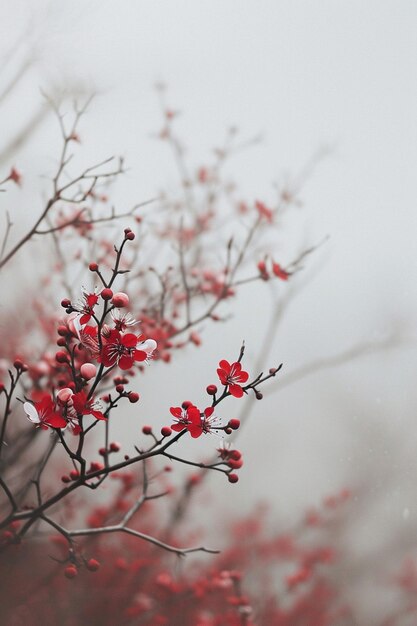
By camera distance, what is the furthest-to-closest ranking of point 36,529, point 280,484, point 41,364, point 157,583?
point 280,484 < point 157,583 < point 41,364 < point 36,529

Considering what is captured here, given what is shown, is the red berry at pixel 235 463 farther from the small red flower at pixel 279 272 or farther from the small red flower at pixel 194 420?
the small red flower at pixel 279 272

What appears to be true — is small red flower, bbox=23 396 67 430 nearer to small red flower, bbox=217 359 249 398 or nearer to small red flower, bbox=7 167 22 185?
small red flower, bbox=217 359 249 398

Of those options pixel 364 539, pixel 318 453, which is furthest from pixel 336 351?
pixel 364 539

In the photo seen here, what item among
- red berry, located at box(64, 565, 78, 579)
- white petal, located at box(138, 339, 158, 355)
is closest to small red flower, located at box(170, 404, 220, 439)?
white petal, located at box(138, 339, 158, 355)

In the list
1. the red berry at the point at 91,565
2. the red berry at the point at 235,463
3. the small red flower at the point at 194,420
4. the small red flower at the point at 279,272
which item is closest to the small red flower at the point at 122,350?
the small red flower at the point at 194,420

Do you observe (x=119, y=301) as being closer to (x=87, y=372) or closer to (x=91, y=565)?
(x=87, y=372)

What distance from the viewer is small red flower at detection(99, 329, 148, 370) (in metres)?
0.97

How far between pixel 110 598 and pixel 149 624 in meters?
0.30

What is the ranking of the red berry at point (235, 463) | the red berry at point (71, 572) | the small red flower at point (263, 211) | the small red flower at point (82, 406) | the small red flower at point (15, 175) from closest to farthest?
the small red flower at point (82, 406), the red berry at point (235, 463), the red berry at point (71, 572), the small red flower at point (15, 175), the small red flower at point (263, 211)

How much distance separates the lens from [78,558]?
1.20 metres

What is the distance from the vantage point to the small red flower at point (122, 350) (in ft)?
3.19

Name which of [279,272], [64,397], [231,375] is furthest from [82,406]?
[279,272]

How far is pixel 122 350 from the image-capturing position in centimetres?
98

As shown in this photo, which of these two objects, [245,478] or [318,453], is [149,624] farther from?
[318,453]
